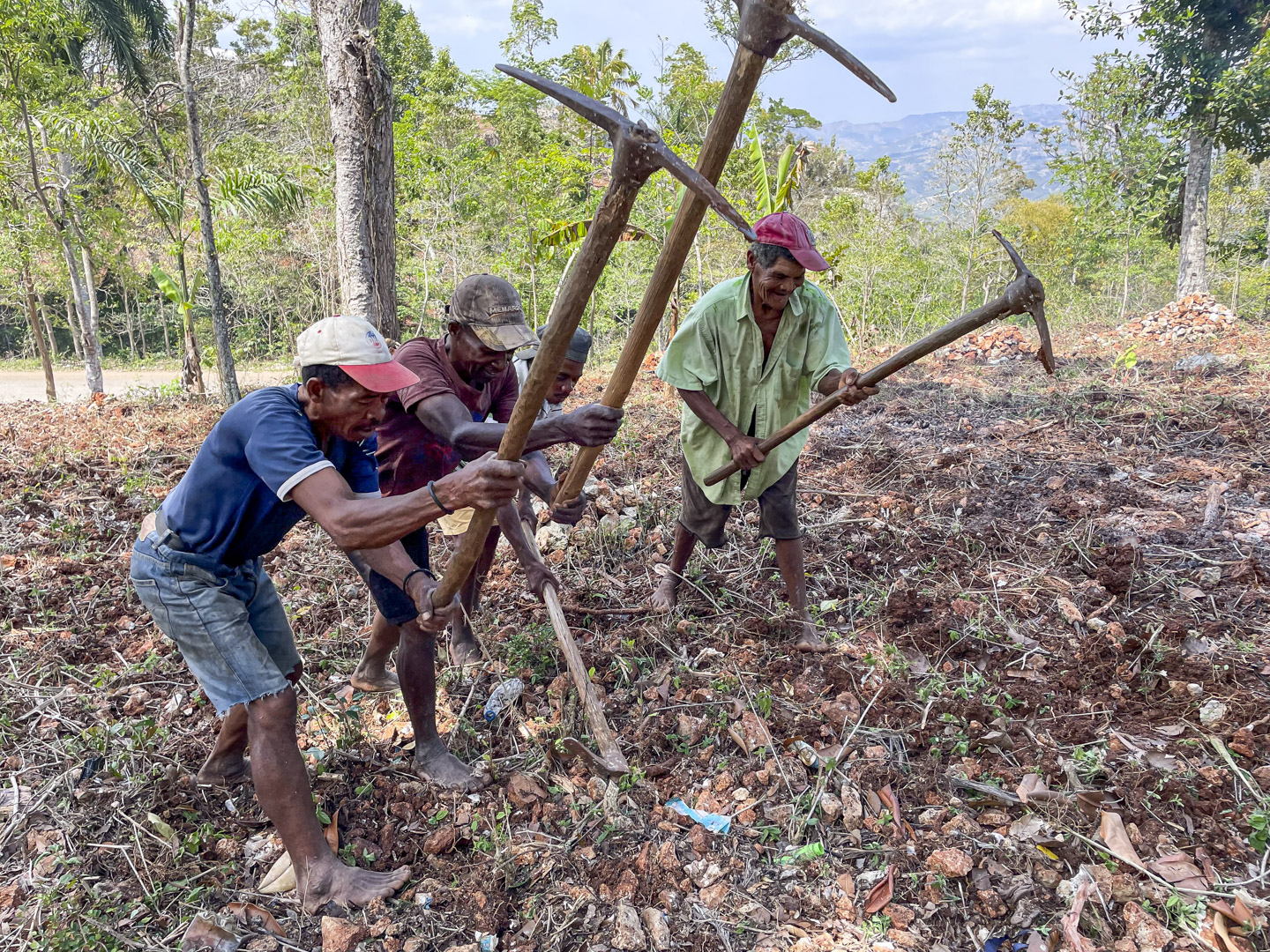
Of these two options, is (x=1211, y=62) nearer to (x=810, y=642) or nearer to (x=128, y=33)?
(x=810, y=642)

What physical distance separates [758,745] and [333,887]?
4.36 feet

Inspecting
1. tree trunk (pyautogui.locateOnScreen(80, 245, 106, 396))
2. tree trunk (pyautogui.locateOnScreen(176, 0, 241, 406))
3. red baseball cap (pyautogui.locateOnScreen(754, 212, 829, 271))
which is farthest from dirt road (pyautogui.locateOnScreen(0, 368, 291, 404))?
red baseball cap (pyautogui.locateOnScreen(754, 212, 829, 271))

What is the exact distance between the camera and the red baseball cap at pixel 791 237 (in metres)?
2.62

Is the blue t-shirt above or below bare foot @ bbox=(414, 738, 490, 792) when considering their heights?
above

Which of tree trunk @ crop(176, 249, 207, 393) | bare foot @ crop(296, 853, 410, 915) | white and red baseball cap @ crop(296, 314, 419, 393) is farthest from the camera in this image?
tree trunk @ crop(176, 249, 207, 393)

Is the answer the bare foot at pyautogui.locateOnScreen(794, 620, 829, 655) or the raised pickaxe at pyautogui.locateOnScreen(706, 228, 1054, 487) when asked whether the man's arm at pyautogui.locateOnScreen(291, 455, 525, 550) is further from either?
the bare foot at pyautogui.locateOnScreen(794, 620, 829, 655)

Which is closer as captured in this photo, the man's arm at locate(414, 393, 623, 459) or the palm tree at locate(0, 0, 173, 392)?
the man's arm at locate(414, 393, 623, 459)

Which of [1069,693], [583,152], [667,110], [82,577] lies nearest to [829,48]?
[1069,693]

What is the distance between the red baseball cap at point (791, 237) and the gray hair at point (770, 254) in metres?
0.01

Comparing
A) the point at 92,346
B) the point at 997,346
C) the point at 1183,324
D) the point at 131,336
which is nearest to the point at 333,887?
the point at 92,346

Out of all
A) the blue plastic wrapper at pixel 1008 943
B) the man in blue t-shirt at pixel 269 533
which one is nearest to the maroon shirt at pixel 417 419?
the man in blue t-shirt at pixel 269 533

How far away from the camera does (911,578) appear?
3604mm

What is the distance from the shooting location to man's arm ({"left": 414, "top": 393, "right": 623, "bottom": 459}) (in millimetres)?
2238

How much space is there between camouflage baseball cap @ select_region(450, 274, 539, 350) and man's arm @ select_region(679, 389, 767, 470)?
0.77 metres
